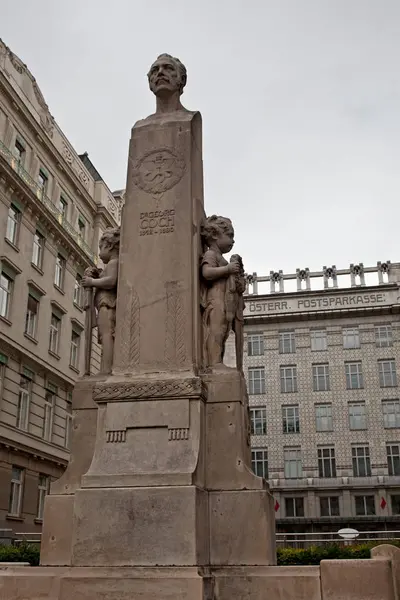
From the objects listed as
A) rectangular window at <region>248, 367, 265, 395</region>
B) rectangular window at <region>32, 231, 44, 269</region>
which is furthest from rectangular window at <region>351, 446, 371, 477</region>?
rectangular window at <region>32, 231, 44, 269</region>

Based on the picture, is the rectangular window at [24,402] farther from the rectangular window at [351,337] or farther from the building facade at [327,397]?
the rectangular window at [351,337]

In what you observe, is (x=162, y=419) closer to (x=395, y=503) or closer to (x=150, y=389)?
(x=150, y=389)

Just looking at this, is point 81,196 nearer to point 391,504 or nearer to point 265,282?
point 265,282

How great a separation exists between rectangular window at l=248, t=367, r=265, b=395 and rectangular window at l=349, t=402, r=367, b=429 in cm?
828

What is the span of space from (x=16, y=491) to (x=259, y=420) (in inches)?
1355

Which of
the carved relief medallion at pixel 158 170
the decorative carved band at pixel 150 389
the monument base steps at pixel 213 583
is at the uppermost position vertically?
the carved relief medallion at pixel 158 170

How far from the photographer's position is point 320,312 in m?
60.8

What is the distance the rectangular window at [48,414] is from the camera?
31.8 metres

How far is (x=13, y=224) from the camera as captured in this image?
3066 centimetres

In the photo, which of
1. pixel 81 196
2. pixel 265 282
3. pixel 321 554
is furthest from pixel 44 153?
pixel 265 282

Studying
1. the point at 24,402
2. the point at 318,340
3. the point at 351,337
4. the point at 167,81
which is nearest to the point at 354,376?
the point at 351,337

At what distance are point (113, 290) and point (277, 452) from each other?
5157 centimetres

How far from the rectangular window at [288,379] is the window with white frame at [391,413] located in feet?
26.8

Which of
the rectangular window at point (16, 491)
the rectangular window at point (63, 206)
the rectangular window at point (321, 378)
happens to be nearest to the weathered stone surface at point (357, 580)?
the rectangular window at point (16, 491)
